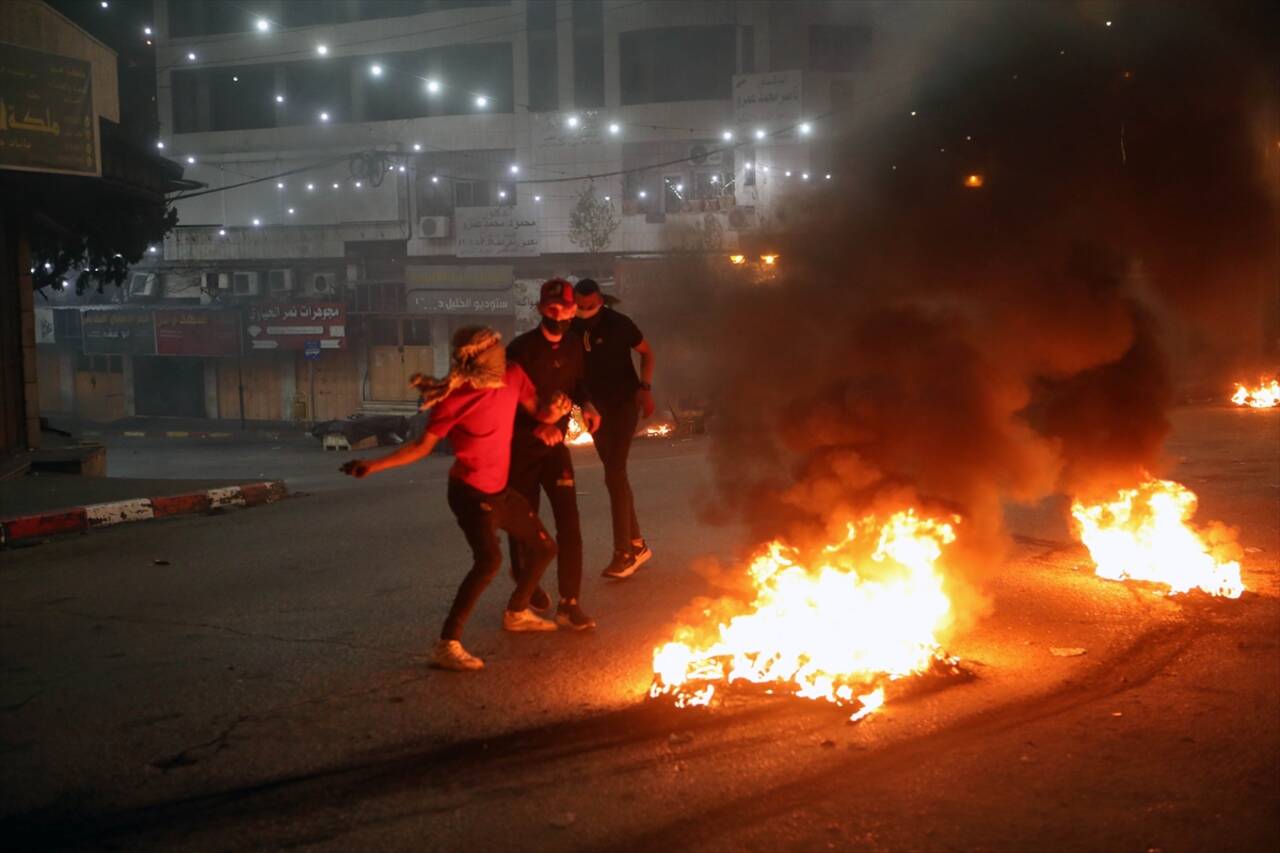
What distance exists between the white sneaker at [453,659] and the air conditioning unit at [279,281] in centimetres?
3409

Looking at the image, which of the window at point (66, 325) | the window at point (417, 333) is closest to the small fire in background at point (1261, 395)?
the window at point (417, 333)

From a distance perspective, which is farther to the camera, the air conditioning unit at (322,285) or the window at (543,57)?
the air conditioning unit at (322,285)

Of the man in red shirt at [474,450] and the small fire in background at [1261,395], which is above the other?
the man in red shirt at [474,450]

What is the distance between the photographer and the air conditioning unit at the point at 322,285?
37094 mm

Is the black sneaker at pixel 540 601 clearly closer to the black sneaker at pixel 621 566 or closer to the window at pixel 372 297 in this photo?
the black sneaker at pixel 621 566

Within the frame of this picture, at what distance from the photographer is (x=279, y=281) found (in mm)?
37469

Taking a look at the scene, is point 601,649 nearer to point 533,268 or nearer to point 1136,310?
point 1136,310

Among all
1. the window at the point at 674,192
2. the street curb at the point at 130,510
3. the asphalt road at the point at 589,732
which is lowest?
the street curb at the point at 130,510

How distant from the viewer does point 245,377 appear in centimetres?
3841

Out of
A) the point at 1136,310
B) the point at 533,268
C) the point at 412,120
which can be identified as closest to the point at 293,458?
the point at 533,268

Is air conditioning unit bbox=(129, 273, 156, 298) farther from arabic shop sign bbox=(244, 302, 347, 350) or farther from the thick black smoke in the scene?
the thick black smoke

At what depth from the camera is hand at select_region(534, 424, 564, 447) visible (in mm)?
5695

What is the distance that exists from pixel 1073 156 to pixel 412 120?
32.6 metres

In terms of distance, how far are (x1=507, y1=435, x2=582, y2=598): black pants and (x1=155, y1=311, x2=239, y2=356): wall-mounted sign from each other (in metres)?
33.5
